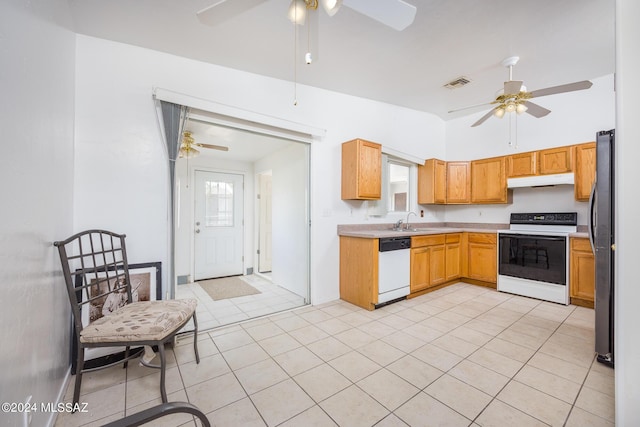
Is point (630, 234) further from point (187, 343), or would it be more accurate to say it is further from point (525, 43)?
point (187, 343)

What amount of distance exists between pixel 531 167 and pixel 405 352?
348cm

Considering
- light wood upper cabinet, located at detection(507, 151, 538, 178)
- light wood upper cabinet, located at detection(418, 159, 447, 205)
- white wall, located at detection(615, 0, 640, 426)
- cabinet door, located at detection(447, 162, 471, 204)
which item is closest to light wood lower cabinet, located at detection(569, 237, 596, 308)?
light wood upper cabinet, located at detection(507, 151, 538, 178)

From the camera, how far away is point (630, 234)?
1.10 meters

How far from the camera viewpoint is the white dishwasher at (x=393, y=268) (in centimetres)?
312

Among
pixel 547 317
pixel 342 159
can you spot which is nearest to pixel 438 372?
pixel 547 317

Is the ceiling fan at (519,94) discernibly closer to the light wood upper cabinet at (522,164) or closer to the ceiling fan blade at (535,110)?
the ceiling fan blade at (535,110)

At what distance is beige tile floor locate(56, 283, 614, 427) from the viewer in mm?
1499

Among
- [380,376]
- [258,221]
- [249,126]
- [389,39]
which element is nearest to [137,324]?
[380,376]

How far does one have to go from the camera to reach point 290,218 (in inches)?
160

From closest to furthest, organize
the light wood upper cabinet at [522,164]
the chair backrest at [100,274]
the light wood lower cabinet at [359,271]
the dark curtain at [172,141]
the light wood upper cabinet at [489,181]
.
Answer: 1. the chair backrest at [100,274]
2. the dark curtain at [172,141]
3. the light wood lower cabinet at [359,271]
4. the light wood upper cabinet at [522,164]
5. the light wood upper cabinet at [489,181]

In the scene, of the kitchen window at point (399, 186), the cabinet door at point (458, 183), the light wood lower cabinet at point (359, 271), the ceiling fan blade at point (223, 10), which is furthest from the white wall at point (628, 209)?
the cabinet door at point (458, 183)

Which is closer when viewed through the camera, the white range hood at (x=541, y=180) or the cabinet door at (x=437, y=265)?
the white range hood at (x=541, y=180)

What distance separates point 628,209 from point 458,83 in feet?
9.21

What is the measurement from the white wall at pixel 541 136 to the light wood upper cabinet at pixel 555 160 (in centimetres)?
21
